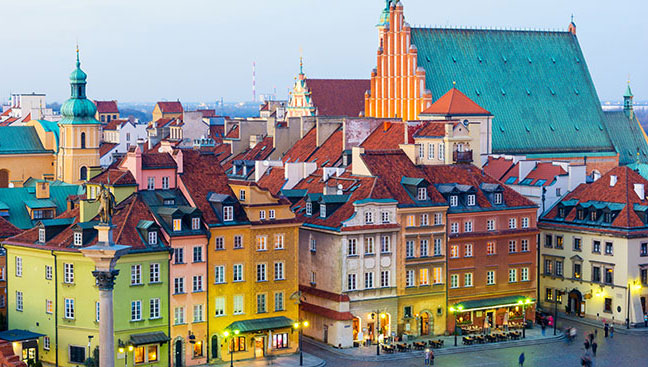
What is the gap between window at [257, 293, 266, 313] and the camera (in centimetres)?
9362

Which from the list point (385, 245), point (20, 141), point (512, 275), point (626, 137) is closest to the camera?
point (385, 245)

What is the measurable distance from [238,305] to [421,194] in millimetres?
17153

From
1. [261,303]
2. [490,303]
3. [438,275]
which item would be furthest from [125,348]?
[490,303]

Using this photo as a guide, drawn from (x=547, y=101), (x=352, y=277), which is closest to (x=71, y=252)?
(x=352, y=277)

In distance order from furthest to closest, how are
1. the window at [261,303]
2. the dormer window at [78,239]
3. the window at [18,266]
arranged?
the window at [261,303] → the window at [18,266] → the dormer window at [78,239]

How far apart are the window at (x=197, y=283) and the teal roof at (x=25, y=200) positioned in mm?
19340

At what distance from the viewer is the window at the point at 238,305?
304 feet

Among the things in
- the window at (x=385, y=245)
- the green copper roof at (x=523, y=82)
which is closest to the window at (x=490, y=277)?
the window at (x=385, y=245)

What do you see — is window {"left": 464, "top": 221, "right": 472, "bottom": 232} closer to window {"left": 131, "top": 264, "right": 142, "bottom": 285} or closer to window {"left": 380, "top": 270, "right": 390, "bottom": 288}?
window {"left": 380, "top": 270, "right": 390, "bottom": 288}

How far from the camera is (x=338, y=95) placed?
176 m

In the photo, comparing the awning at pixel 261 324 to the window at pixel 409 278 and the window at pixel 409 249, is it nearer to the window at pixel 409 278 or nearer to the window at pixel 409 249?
the window at pixel 409 278

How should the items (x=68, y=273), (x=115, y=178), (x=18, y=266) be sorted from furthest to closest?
1. (x=115, y=178)
2. (x=18, y=266)
3. (x=68, y=273)

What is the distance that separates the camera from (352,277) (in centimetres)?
9625

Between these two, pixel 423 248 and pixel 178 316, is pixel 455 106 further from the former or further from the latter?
pixel 178 316
